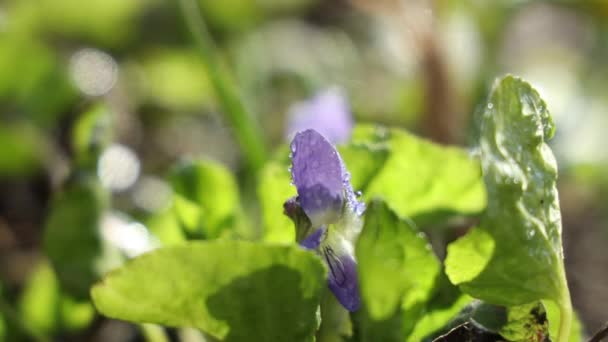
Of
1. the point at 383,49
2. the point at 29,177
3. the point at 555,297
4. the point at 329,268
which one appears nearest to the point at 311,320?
the point at 329,268

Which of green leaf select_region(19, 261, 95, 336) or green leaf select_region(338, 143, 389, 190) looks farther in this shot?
green leaf select_region(19, 261, 95, 336)

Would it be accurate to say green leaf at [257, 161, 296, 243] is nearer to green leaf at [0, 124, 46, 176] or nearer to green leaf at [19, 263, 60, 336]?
green leaf at [19, 263, 60, 336]

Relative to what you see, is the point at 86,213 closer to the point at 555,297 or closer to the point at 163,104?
the point at 555,297

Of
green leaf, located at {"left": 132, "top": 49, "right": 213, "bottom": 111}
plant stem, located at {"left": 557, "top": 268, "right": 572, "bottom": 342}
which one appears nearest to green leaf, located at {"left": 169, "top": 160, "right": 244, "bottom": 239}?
plant stem, located at {"left": 557, "top": 268, "right": 572, "bottom": 342}

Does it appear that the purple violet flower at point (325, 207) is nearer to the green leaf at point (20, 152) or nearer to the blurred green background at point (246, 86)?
the blurred green background at point (246, 86)

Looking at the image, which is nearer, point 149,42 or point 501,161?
point 501,161

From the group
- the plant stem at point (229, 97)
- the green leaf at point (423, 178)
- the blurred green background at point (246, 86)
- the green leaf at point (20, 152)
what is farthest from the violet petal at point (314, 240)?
the green leaf at point (20, 152)
